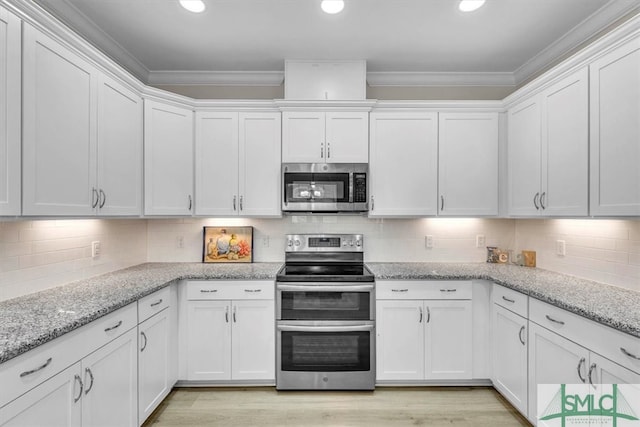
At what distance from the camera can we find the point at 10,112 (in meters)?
1.45

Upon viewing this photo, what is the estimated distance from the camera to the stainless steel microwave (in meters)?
2.85

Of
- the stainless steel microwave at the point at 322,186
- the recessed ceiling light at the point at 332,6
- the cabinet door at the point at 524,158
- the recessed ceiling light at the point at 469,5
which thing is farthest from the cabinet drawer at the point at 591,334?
the recessed ceiling light at the point at 332,6

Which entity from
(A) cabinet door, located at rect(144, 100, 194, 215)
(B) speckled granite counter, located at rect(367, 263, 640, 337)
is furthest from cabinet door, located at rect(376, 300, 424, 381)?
(A) cabinet door, located at rect(144, 100, 194, 215)

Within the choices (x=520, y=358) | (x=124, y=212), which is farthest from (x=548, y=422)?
(x=124, y=212)

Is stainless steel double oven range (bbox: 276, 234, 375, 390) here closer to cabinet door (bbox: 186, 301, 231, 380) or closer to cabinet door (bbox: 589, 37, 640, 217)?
cabinet door (bbox: 186, 301, 231, 380)

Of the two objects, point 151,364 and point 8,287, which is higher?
point 8,287

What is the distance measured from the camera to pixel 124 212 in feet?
7.63

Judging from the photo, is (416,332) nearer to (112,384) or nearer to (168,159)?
(112,384)

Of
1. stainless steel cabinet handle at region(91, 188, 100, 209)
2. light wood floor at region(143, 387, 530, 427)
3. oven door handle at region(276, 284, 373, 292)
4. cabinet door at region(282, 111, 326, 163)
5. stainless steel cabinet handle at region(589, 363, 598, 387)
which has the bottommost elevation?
light wood floor at region(143, 387, 530, 427)

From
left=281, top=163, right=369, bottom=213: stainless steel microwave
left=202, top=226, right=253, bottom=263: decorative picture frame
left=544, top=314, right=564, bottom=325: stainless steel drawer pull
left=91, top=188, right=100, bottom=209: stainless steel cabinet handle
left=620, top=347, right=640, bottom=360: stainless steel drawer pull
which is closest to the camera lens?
left=620, top=347, right=640, bottom=360: stainless steel drawer pull

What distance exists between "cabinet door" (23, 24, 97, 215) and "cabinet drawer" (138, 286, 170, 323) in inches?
24.9

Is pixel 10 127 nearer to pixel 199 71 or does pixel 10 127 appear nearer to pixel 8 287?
pixel 8 287

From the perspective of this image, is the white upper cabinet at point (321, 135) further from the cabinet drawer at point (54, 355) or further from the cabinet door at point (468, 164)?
the cabinet drawer at point (54, 355)

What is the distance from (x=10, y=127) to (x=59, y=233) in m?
0.95
